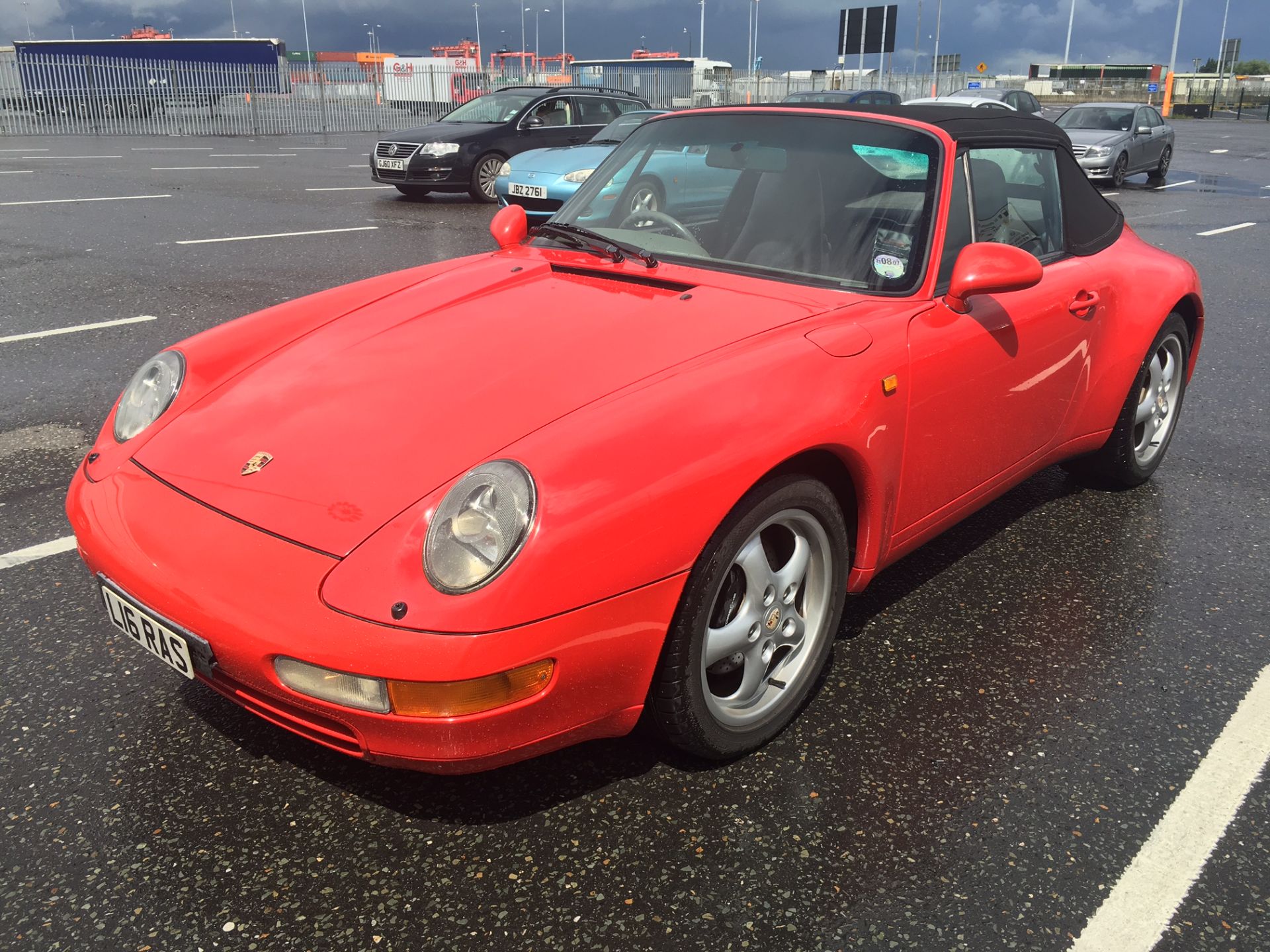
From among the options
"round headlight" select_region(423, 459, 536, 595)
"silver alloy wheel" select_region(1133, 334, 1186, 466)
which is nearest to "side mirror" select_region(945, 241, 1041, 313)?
"round headlight" select_region(423, 459, 536, 595)

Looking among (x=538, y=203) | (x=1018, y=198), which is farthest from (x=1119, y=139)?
(x=1018, y=198)

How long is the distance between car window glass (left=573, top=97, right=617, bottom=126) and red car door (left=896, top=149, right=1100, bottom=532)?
11443 mm

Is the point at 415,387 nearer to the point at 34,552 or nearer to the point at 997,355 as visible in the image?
the point at 997,355

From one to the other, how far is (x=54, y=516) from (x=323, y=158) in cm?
1779

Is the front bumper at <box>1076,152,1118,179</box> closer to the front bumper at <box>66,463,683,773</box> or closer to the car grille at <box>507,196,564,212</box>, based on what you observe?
the car grille at <box>507,196,564,212</box>

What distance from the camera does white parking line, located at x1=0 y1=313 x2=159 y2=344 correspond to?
6188mm

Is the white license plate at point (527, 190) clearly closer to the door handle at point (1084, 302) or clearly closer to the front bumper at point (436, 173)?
the front bumper at point (436, 173)

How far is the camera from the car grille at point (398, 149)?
13.3 meters

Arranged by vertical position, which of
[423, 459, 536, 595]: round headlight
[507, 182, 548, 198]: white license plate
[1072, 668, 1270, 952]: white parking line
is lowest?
[1072, 668, 1270, 952]: white parking line

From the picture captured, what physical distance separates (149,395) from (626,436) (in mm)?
1398

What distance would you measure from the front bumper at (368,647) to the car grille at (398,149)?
11.9 m

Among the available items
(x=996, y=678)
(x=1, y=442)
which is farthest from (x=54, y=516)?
(x=996, y=678)

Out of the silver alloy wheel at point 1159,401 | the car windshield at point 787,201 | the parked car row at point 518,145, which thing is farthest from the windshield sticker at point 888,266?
the parked car row at point 518,145

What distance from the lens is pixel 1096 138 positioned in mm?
18062
